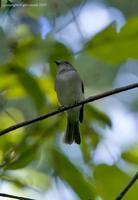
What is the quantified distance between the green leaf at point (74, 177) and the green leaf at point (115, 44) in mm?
352

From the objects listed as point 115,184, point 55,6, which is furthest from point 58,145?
point 55,6

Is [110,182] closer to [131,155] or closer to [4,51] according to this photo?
[131,155]

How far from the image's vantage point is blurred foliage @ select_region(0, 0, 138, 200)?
1424mm

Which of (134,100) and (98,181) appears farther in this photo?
(134,100)

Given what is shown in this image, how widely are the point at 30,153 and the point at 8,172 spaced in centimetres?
9

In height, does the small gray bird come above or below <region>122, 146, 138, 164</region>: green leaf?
below

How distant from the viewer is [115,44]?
1.54 meters

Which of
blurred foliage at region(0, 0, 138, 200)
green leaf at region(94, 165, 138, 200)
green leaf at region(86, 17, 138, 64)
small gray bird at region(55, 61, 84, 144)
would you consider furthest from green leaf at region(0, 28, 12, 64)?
small gray bird at region(55, 61, 84, 144)

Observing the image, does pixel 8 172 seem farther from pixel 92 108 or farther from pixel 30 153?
pixel 92 108

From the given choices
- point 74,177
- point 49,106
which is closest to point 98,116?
point 49,106

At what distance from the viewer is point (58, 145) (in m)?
1.70

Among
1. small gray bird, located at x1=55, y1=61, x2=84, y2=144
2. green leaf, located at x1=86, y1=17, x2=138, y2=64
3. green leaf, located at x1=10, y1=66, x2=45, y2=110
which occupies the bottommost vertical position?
small gray bird, located at x1=55, y1=61, x2=84, y2=144

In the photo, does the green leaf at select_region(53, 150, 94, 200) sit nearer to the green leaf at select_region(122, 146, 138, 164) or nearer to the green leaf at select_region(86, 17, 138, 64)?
the green leaf at select_region(122, 146, 138, 164)

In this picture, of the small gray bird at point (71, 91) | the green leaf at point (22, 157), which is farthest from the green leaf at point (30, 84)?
the small gray bird at point (71, 91)
